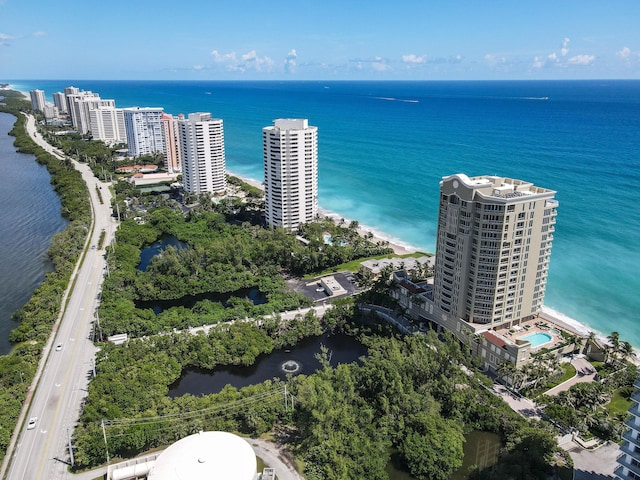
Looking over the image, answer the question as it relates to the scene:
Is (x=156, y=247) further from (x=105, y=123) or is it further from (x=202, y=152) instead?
(x=105, y=123)

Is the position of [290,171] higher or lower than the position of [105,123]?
lower

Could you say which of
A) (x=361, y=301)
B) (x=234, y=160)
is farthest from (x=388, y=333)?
(x=234, y=160)

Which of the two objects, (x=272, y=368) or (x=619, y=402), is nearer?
(x=619, y=402)

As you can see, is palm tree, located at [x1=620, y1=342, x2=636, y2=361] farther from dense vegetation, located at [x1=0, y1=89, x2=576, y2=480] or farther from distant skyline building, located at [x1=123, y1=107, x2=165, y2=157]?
distant skyline building, located at [x1=123, y1=107, x2=165, y2=157]

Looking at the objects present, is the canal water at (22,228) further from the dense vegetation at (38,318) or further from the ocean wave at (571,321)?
the ocean wave at (571,321)

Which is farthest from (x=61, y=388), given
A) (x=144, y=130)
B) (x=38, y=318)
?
(x=144, y=130)

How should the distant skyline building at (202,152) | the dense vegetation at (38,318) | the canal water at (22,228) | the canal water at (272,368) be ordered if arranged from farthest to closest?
the distant skyline building at (202,152) < the canal water at (22,228) < the canal water at (272,368) < the dense vegetation at (38,318)

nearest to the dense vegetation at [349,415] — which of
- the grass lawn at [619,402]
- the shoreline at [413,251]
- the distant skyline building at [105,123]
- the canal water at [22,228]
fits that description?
the grass lawn at [619,402]
